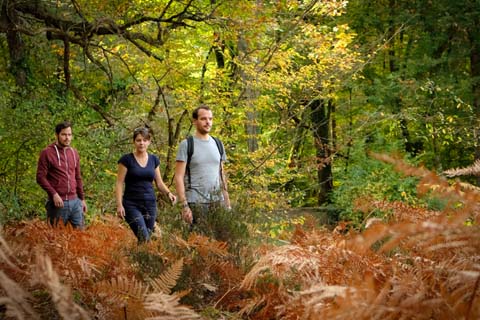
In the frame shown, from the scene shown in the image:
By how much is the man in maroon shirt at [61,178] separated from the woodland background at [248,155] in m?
0.65

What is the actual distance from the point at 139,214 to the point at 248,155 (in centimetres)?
634

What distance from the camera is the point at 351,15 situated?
23.7 m

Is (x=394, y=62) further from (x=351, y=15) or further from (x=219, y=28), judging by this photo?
(x=219, y=28)

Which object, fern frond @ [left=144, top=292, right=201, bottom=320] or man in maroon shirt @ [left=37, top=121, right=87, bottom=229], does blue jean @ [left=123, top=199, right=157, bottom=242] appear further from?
fern frond @ [left=144, top=292, right=201, bottom=320]

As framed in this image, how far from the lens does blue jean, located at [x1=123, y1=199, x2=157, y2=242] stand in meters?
7.58

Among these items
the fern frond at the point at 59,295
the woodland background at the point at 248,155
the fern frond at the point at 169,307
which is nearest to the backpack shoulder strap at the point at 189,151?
the woodland background at the point at 248,155

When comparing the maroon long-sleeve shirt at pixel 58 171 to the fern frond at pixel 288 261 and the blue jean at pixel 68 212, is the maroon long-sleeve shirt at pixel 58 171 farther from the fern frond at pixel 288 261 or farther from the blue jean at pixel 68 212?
the fern frond at pixel 288 261

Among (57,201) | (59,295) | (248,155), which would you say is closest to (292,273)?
(59,295)

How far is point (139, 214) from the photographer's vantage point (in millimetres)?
7719

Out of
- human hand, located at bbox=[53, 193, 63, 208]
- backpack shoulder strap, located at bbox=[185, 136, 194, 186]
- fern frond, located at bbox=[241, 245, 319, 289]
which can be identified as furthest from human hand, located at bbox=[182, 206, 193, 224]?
human hand, located at bbox=[53, 193, 63, 208]

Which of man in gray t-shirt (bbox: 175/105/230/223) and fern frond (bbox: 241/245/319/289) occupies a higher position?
fern frond (bbox: 241/245/319/289)

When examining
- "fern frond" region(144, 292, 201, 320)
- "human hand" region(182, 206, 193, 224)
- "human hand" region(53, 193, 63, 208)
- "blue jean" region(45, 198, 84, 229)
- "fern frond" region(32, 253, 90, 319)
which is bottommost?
"blue jean" region(45, 198, 84, 229)

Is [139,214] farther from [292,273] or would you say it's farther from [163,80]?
[163,80]

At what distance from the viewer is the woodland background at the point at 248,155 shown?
187cm
